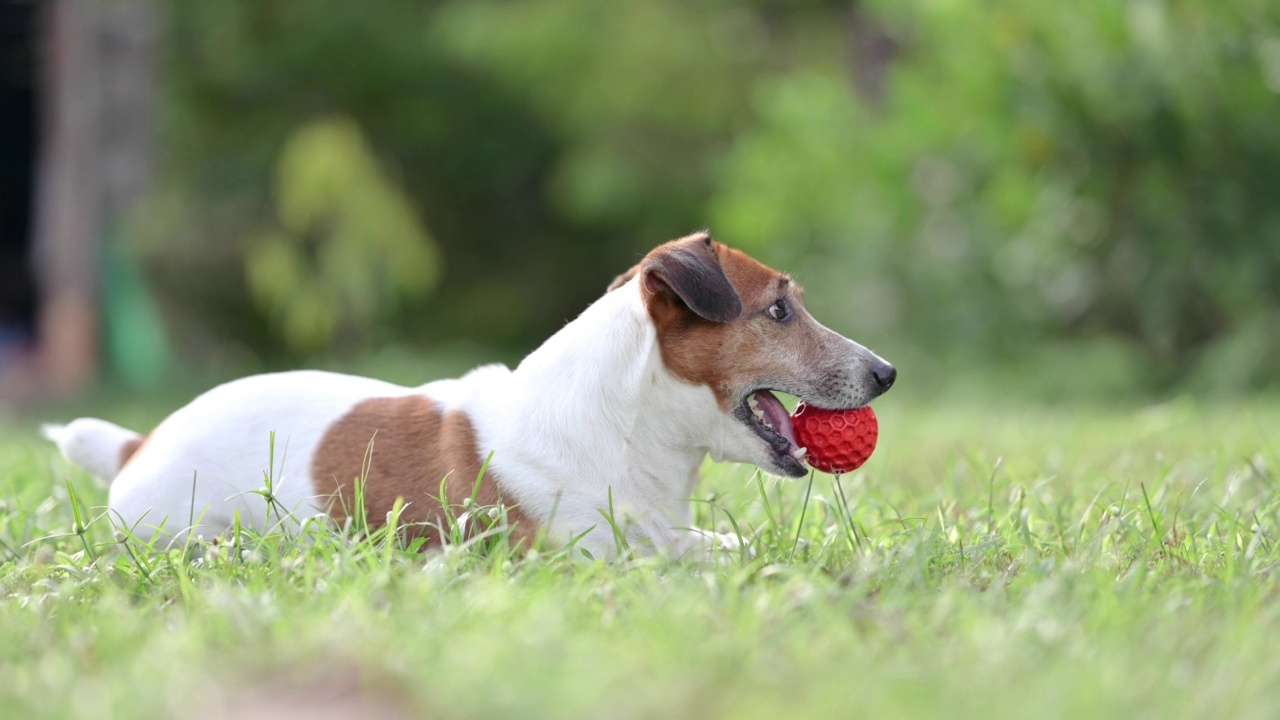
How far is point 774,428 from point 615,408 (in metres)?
0.51

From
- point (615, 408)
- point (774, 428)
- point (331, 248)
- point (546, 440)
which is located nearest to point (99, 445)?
point (546, 440)

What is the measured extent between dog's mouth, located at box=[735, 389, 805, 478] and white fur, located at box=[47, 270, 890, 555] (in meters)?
0.03

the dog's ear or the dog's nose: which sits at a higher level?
the dog's ear

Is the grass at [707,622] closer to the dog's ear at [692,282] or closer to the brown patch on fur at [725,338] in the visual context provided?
the brown patch on fur at [725,338]

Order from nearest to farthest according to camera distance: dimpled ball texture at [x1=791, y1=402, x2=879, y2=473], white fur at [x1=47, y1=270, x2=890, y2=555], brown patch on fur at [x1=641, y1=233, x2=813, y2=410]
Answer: white fur at [x1=47, y1=270, x2=890, y2=555] → brown patch on fur at [x1=641, y1=233, x2=813, y2=410] → dimpled ball texture at [x1=791, y1=402, x2=879, y2=473]

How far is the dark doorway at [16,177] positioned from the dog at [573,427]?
467 inches

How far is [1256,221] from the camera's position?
893cm

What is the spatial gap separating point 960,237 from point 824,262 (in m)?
1.65

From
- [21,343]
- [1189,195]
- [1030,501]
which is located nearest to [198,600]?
[1030,501]

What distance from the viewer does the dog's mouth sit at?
3.96 m

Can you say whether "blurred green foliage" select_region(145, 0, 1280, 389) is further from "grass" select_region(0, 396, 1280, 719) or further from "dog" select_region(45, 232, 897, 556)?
"dog" select_region(45, 232, 897, 556)

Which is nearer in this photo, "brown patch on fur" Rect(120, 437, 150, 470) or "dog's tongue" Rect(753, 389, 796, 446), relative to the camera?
"dog's tongue" Rect(753, 389, 796, 446)

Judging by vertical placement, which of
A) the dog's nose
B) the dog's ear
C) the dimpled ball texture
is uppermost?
the dog's ear

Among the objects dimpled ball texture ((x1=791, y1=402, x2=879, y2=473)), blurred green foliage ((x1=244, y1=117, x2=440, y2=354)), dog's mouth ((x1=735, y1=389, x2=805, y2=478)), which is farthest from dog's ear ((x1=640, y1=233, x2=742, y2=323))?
blurred green foliage ((x1=244, y1=117, x2=440, y2=354))
